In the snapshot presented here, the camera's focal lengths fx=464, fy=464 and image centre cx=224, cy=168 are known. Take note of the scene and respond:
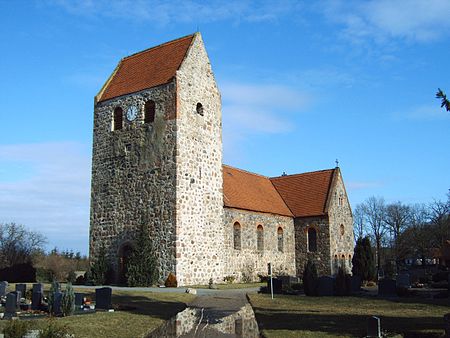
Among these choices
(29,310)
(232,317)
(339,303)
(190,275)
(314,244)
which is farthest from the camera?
(314,244)

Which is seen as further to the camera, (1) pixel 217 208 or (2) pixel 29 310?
(1) pixel 217 208

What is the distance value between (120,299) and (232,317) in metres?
6.22

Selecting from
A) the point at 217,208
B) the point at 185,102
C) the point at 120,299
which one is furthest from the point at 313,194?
the point at 120,299

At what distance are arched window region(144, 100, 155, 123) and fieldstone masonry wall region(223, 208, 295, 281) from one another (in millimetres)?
7347

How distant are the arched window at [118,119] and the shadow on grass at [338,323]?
57.8 ft

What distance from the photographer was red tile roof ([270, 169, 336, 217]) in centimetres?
3650

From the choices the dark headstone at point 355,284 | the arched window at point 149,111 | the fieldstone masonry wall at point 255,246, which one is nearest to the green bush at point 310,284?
the dark headstone at point 355,284

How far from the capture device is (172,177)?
1014 inches

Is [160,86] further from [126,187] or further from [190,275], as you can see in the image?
[190,275]

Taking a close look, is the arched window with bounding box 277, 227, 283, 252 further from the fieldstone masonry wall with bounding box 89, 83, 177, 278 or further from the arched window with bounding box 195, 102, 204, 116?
the fieldstone masonry wall with bounding box 89, 83, 177, 278

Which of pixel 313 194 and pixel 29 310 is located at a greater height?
pixel 313 194

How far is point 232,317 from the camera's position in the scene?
45.9ft

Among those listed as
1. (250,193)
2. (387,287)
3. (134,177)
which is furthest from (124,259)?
(387,287)

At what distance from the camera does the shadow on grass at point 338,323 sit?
11.4 m
